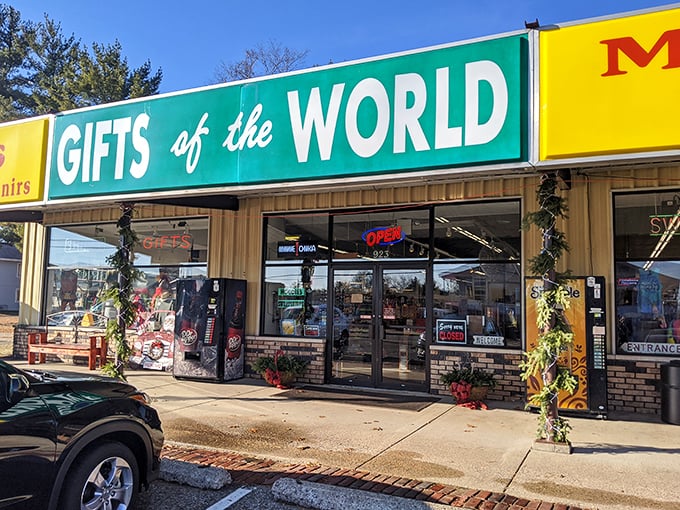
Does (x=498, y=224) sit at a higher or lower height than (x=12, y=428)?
higher

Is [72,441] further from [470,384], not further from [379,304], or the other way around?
[379,304]

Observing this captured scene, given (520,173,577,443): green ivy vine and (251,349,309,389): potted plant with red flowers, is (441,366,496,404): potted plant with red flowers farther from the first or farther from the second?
(251,349,309,389): potted plant with red flowers

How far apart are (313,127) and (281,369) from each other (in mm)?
4710

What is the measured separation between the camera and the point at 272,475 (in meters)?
5.23

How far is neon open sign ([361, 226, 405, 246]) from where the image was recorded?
32.0ft

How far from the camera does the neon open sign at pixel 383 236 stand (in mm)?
9758

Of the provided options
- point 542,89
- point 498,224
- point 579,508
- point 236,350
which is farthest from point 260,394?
point 542,89

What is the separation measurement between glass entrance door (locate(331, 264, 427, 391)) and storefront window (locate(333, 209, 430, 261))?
0.94ft

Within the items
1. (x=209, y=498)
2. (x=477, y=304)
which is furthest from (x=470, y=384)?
(x=209, y=498)

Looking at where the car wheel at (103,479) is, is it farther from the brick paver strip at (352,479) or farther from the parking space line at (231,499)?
the brick paver strip at (352,479)

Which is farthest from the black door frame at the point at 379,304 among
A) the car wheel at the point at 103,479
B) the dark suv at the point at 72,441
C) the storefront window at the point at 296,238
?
the car wheel at the point at 103,479

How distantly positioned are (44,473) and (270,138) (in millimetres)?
5047

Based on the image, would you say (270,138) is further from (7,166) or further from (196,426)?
(7,166)

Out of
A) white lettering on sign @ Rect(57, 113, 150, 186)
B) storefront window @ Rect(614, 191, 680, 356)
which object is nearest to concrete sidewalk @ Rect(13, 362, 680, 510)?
storefront window @ Rect(614, 191, 680, 356)
